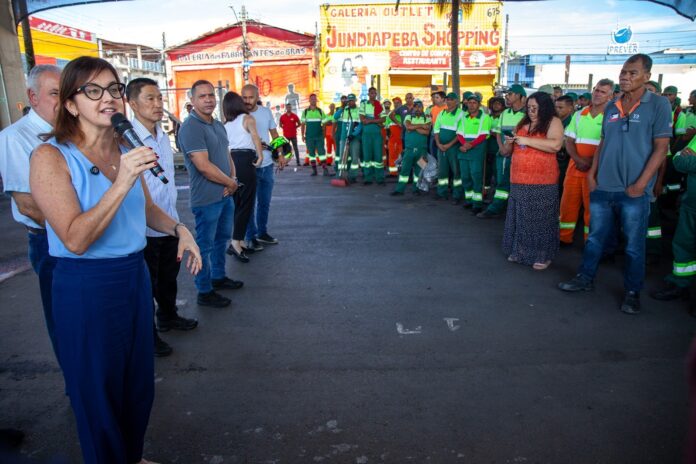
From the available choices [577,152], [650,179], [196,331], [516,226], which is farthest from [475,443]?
[577,152]

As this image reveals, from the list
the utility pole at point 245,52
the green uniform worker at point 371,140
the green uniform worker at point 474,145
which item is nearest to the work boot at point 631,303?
the green uniform worker at point 474,145

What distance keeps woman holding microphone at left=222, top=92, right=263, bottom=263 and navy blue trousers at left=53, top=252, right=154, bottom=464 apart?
3609 millimetres

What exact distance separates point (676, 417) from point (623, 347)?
3.09ft

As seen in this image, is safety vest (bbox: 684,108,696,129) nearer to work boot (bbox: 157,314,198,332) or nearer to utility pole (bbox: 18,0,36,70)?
work boot (bbox: 157,314,198,332)

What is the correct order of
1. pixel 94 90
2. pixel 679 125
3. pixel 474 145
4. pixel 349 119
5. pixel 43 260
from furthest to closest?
1. pixel 349 119
2. pixel 474 145
3. pixel 679 125
4. pixel 43 260
5. pixel 94 90

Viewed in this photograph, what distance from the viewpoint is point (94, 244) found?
2.09 meters

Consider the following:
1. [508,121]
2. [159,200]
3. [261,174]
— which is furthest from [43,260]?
[508,121]

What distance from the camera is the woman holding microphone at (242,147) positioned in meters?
5.86

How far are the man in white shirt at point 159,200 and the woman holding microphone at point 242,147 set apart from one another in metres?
1.83

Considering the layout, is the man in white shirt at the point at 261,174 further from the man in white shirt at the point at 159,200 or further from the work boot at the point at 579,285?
the work boot at the point at 579,285

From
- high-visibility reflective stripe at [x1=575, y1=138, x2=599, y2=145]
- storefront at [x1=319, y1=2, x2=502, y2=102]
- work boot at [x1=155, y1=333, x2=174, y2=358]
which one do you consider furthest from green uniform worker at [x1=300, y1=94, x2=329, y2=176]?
storefront at [x1=319, y1=2, x2=502, y2=102]

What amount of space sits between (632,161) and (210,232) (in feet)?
12.7

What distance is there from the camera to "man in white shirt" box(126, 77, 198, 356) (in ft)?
12.1

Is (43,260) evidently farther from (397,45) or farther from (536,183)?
(397,45)
